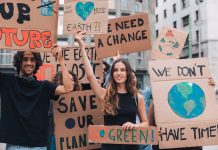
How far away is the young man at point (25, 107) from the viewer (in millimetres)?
3590

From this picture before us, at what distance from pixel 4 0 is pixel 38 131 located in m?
1.41

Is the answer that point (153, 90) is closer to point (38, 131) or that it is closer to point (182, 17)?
point (38, 131)

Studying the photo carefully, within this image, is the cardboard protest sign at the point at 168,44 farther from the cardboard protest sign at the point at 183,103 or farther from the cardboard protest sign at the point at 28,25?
the cardboard protest sign at the point at 28,25

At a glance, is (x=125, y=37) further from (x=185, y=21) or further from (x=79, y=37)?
(x=185, y=21)

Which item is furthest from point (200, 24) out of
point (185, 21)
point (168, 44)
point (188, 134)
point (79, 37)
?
point (79, 37)

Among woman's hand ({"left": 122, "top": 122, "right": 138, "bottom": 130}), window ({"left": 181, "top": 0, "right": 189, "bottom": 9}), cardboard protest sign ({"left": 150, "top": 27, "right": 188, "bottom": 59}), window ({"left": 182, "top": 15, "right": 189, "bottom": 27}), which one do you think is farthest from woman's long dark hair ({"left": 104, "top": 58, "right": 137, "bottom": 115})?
window ({"left": 181, "top": 0, "right": 189, "bottom": 9})

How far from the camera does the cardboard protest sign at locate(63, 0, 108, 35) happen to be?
4.90 metres

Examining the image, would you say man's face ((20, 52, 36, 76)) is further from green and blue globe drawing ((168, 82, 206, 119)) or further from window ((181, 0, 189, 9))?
window ((181, 0, 189, 9))

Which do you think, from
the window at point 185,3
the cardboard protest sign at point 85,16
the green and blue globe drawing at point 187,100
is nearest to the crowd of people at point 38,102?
the green and blue globe drawing at point 187,100

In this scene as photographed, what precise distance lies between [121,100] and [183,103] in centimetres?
93

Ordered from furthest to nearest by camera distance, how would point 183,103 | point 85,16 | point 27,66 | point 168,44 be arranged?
point 168,44
point 85,16
point 183,103
point 27,66

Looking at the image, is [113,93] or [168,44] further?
[168,44]

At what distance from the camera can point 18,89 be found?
3.68m

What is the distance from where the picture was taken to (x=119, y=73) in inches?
155
